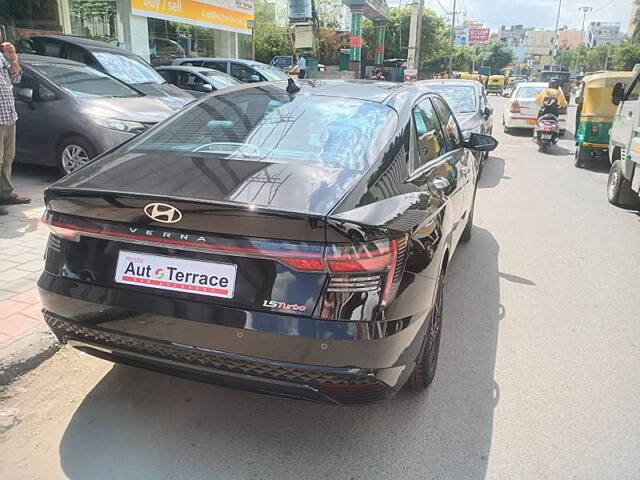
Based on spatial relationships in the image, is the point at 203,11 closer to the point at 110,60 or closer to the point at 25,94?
the point at 110,60

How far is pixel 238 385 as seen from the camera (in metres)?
2.34

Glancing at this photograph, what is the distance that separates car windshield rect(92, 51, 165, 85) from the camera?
32.1 ft

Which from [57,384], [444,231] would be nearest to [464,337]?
[444,231]

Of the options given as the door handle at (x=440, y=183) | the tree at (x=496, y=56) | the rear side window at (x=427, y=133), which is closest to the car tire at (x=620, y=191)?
the rear side window at (x=427, y=133)

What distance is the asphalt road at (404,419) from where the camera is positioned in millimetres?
2527

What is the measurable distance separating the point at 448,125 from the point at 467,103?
6252mm

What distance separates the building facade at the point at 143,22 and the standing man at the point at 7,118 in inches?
187

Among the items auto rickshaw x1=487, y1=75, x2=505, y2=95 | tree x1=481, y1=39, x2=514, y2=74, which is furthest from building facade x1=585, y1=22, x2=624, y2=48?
auto rickshaw x1=487, y1=75, x2=505, y2=95

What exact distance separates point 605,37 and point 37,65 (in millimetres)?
156170

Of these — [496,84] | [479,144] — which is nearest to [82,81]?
[479,144]

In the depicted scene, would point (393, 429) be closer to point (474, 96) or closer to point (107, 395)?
point (107, 395)

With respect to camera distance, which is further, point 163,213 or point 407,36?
point 407,36

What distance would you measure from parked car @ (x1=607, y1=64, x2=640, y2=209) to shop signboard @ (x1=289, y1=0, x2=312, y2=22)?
3554cm

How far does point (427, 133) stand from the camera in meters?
3.55
